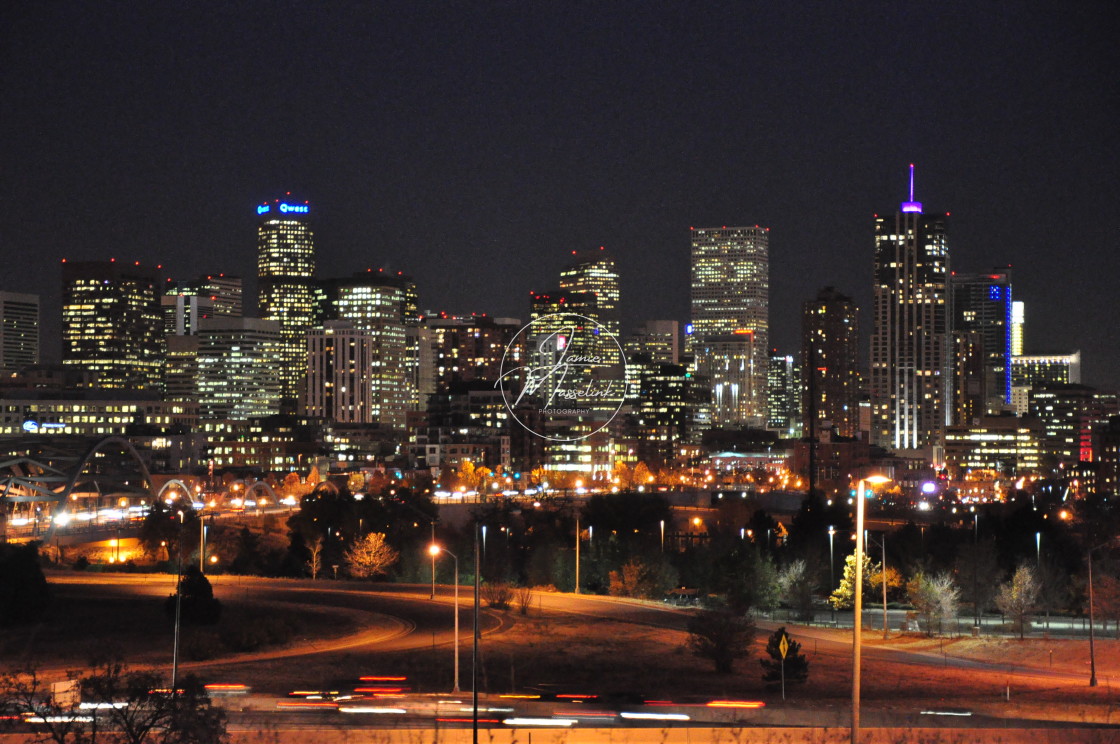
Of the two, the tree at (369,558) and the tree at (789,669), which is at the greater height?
the tree at (789,669)

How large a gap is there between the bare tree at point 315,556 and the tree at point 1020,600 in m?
44.1

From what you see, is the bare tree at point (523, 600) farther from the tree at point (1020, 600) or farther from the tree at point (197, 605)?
the tree at point (1020, 600)

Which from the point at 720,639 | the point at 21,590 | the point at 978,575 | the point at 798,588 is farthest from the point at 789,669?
the point at 21,590

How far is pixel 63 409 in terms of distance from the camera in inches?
A: 7751

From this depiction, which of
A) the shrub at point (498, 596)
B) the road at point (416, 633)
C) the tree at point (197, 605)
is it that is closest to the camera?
the road at point (416, 633)

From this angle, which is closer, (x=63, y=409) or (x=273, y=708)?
(x=273, y=708)

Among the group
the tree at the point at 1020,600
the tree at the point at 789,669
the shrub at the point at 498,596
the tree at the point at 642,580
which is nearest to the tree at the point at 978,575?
the tree at the point at 1020,600

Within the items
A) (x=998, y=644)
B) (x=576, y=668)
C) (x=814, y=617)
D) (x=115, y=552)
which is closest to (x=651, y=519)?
(x=115, y=552)

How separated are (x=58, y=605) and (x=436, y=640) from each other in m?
18.2

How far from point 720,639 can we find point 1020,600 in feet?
56.2

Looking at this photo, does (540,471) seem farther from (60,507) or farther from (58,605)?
(58,605)

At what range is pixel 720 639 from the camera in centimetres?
4459

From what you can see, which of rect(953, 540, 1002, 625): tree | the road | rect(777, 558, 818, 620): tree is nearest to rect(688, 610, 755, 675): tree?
the road

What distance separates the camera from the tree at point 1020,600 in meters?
55.4
